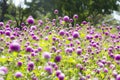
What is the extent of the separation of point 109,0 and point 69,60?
25.2 m

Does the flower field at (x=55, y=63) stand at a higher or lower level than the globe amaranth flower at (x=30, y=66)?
higher

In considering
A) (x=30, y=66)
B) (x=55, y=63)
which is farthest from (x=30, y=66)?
(x=55, y=63)

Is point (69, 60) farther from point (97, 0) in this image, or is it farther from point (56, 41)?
point (97, 0)

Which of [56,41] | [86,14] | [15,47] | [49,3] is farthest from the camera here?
[49,3]

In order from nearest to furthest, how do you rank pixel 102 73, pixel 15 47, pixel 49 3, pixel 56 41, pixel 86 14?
pixel 15 47
pixel 102 73
pixel 56 41
pixel 86 14
pixel 49 3

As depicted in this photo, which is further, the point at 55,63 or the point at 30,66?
the point at 55,63

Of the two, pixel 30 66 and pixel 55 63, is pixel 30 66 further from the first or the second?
pixel 55 63

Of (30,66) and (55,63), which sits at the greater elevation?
(55,63)

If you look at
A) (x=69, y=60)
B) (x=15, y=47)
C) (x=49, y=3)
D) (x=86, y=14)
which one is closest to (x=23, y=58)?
(x=69, y=60)

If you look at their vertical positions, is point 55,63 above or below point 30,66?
above

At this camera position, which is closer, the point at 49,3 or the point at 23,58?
the point at 23,58

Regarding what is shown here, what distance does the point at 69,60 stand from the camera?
506 centimetres

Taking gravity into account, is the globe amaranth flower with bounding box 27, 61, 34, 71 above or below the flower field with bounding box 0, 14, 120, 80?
below

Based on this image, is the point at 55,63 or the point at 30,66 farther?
the point at 55,63
